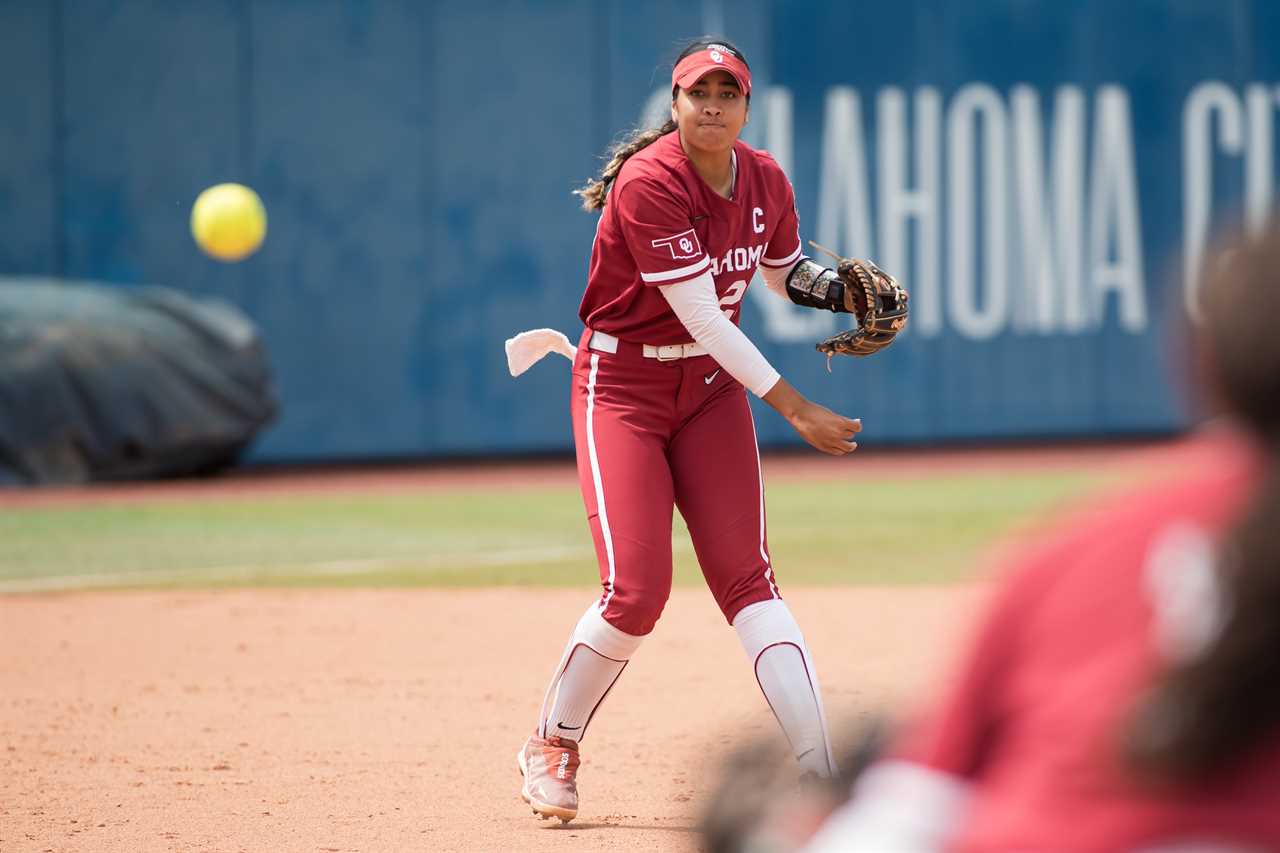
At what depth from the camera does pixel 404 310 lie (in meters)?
14.8

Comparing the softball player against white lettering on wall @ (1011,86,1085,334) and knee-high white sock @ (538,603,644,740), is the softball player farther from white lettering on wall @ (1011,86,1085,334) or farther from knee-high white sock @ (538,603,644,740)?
white lettering on wall @ (1011,86,1085,334)

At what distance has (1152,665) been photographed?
1421 mm

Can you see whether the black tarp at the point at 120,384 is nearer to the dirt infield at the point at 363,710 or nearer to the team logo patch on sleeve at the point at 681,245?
the dirt infield at the point at 363,710

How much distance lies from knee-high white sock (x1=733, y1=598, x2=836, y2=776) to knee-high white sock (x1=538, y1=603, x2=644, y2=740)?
286mm

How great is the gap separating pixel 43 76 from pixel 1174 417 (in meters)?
10.1

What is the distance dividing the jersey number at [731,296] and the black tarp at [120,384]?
903 centimetres

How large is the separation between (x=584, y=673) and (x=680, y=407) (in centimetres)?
68

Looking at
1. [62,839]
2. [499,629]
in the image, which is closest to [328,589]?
[499,629]

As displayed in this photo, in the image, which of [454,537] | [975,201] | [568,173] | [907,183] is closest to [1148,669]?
[454,537]

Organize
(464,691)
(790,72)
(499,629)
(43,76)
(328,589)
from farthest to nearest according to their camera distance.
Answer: (790,72) → (43,76) → (328,589) → (499,629) → (464,691)

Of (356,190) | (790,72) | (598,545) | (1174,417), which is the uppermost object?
(790,72)

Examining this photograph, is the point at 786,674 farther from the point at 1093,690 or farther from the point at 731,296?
the point at 1093,690

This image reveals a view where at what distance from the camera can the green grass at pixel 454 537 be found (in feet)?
29.2

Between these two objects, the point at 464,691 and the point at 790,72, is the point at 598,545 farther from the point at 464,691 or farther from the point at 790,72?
the point at 790,72
